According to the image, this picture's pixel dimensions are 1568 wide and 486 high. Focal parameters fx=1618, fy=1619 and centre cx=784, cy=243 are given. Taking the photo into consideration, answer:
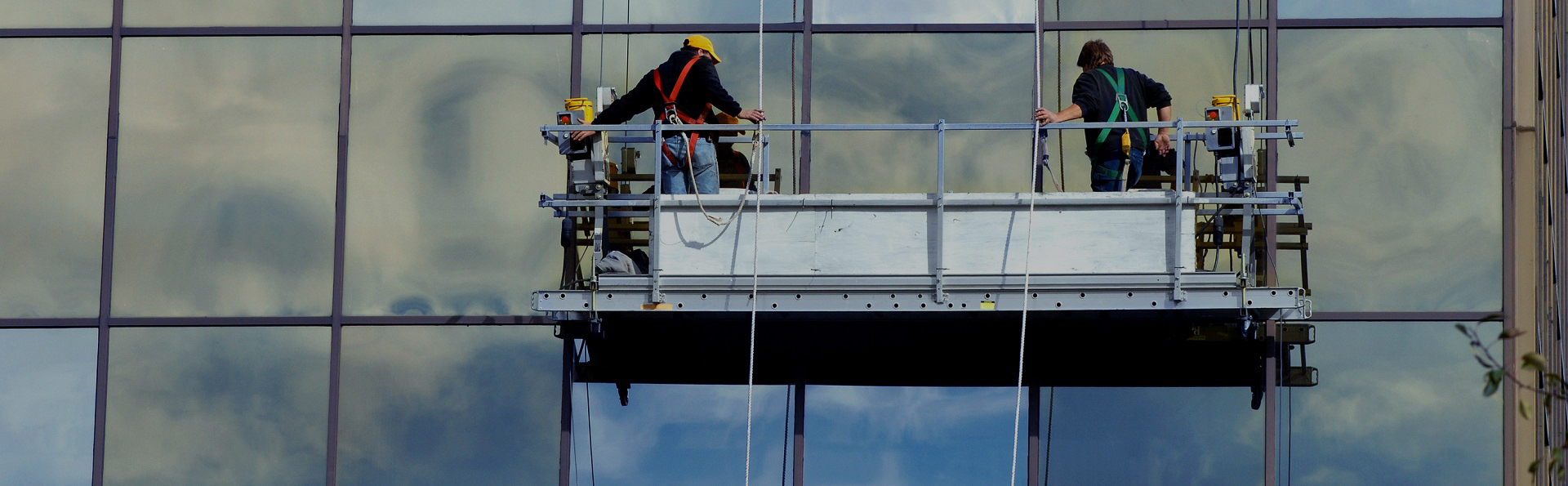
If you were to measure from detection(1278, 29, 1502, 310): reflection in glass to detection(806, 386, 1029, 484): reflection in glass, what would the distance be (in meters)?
2.17

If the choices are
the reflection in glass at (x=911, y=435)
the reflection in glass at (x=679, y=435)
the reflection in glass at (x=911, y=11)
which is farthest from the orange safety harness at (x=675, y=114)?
the reflection in glass at (x=911, y=435)

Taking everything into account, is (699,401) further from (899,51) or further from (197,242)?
(197,242)

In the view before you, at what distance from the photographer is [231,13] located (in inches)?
444

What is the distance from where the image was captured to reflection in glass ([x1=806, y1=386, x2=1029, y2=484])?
10602 millimetres

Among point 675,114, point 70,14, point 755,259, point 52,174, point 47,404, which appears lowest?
point 47,404

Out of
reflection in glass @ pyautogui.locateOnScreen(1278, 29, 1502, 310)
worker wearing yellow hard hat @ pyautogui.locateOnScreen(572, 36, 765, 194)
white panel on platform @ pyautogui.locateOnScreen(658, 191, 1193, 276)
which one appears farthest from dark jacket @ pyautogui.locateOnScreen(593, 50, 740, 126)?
reflection in glass @ pyautogui.locateOnScreen(1278, 29, 1502, 310)

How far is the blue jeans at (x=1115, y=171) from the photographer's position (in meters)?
9.91

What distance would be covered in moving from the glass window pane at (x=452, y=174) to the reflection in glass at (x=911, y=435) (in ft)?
6.82

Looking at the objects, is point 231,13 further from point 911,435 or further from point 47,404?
point 911,435

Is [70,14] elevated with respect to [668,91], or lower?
elevated

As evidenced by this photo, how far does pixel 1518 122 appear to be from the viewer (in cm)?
1070

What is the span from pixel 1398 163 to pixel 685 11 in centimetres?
489

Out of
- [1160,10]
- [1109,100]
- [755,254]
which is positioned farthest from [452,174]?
[1160,10]

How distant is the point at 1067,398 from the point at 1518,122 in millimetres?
3503
